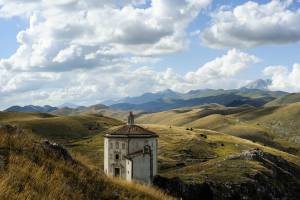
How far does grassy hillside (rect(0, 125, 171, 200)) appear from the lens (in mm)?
13042

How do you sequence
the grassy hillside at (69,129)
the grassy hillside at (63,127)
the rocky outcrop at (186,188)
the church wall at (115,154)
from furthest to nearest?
1. the grassy hillside at (63,127)
2. the grassy hillside at (69,129)
3. the church wall at (115,154)
4. the rocky outcrop at (186,188)

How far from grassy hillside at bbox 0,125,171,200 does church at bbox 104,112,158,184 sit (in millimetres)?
48500

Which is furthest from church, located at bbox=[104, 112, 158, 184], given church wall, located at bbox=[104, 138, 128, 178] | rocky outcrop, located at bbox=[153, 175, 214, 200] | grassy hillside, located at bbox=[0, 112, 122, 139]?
grassy hillside, located at bbox=[0, 112, 122, 139]

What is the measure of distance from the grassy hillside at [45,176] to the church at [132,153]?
48.5 metres

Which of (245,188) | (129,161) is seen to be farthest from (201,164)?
(129,161)

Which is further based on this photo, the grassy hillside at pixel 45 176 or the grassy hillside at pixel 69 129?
the grassy hillside at pixel 69 129

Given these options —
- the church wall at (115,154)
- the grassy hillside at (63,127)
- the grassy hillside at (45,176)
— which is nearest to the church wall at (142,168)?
the church wall at (115,154)

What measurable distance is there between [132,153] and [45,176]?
55373mm

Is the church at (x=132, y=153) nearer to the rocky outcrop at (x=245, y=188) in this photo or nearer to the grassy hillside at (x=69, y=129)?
the rocky outcrop at (x=245, y=188)

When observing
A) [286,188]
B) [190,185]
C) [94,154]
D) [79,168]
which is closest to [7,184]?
[79,168]

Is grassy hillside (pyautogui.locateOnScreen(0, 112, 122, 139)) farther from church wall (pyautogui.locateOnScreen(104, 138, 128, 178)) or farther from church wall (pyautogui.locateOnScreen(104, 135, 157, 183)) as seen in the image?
church wall (pyautogui.locateOnScreen(104, 135, 157, 183))

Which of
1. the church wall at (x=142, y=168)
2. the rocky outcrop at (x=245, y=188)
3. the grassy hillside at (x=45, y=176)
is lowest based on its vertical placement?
the rocky outcrop at (x=245, y=188)

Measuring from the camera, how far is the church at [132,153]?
223ft

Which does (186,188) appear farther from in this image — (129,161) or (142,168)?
(129,161)
